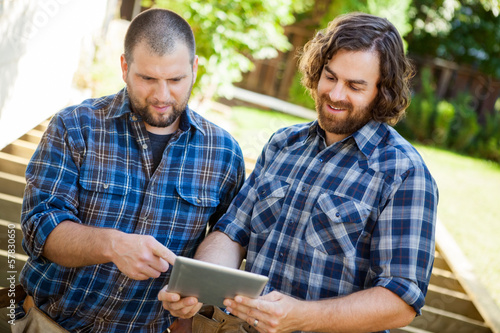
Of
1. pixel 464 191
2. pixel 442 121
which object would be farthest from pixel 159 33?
pixel 442 121

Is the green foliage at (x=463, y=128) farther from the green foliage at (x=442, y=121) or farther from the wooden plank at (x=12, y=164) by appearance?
the wooden plank at (x=12, y=164)

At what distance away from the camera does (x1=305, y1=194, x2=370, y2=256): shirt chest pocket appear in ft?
6.38

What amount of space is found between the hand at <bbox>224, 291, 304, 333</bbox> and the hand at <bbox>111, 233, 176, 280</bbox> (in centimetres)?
29

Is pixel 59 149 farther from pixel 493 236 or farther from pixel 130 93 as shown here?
pixel 493 236

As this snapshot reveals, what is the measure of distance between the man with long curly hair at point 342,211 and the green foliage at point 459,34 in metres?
11.2

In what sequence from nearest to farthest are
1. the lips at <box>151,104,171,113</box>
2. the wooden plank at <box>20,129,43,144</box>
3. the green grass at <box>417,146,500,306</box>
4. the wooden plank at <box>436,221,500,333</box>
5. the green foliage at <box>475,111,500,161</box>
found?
the lips at <box>151,104,171,113</box>
the wooden plank at <box>436,221,500,333</box>
the wooden plank at <box>20,129,43,144</box>
the green grass at <box>417,146,500,306</box>
the green foliage at <box>475,111,500,161</box>

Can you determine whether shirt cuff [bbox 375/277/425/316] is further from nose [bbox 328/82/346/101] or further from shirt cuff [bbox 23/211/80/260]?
shirt cuff [bbox 23/211/80/260]

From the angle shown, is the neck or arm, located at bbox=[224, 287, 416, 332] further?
the neck

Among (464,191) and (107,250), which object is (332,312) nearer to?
(107,250)

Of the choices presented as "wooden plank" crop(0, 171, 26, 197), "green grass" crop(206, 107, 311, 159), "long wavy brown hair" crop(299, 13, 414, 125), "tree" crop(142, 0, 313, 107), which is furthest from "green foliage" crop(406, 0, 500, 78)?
"long wavy brown hair" crop(299, 13, 414, 125)

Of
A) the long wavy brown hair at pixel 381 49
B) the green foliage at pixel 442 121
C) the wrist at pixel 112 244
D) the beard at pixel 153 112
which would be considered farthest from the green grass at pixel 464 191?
the wrist at pixel 112 244

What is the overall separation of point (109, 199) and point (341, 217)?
0.96 metres

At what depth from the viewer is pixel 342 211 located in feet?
6.46

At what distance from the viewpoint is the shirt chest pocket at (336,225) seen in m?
1.95
